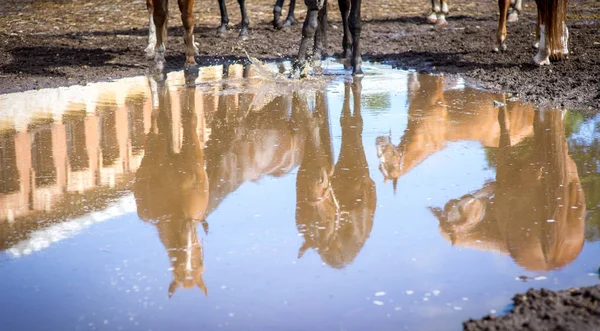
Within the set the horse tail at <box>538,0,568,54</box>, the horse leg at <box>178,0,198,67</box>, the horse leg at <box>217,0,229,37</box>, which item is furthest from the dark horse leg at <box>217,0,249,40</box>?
Result: the horse tail at <box>538,0,568,54</box>

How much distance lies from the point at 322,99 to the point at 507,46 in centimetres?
449

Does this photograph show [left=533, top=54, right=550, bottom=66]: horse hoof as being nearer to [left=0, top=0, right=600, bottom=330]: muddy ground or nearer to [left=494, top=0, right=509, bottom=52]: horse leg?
[left=0, top=0, right=600, bottom=330]: muddy ground

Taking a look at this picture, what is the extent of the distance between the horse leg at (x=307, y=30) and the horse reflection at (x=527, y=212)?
14.3 feet

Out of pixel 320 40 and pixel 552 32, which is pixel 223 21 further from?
pixel 552 32

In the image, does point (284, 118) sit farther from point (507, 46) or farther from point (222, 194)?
point (507, 46)

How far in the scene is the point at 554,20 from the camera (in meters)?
9.46

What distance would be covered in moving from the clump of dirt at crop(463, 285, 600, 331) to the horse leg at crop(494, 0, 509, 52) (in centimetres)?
816

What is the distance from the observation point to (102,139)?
6.84m

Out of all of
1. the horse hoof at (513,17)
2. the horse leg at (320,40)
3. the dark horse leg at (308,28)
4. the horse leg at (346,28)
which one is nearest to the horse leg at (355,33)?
the dark horse leg at (308,28)

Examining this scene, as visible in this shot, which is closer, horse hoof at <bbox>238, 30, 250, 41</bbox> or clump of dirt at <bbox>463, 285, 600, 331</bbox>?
clump of dirt at <bbox>463, 285, 600, 331</bbox>

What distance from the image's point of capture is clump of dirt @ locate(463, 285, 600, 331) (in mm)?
3211

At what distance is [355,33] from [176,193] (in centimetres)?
533

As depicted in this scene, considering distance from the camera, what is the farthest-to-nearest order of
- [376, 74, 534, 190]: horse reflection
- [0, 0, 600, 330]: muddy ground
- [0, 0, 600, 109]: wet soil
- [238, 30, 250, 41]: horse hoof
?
[238, 30, 250, 41]: horse hoof, [0, 0, 600, 109]: wet soil, [0, 0, 600, 330]: muddy ground, [376, 74, 534, 190]: horse reflection

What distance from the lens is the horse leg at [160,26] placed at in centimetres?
1047
